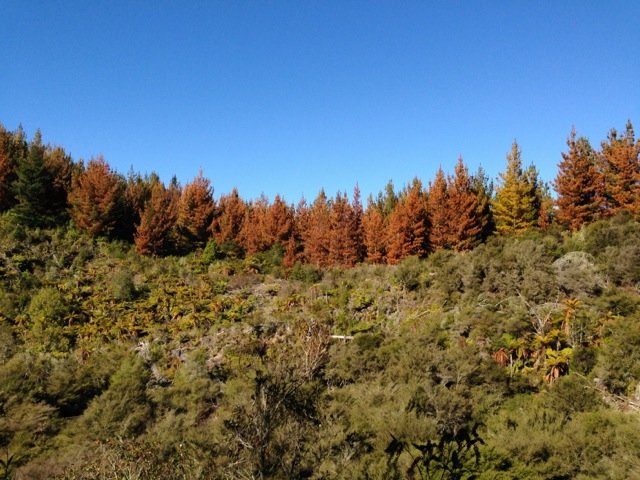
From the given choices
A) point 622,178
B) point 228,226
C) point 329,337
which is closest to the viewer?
point 329,337

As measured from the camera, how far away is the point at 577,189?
27719 millimetres

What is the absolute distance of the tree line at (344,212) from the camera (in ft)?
91.7

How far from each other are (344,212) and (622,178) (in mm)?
20824

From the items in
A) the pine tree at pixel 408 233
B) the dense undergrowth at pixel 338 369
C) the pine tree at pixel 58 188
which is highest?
the pine tree at pixel 58 188

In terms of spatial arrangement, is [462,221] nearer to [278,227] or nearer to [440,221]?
[440,221]

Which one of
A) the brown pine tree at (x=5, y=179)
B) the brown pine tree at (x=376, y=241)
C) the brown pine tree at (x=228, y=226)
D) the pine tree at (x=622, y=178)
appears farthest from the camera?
the brown pine tree at (x=228, y=226)

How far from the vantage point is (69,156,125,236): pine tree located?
3231cm

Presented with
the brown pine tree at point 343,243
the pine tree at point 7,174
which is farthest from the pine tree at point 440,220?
the pine tree at point 7,174

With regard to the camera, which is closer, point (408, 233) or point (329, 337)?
point (329, 337)

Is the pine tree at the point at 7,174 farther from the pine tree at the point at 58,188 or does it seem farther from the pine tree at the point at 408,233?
the pine tree at the point at 408,233

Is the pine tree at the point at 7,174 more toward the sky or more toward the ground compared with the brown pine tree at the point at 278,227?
more toward the sky

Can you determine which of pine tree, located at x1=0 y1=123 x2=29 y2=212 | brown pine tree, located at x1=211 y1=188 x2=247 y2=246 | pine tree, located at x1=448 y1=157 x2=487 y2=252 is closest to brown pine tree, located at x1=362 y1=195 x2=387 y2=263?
pine tree, located at x1=448 y1=157 x2=487 y2=252

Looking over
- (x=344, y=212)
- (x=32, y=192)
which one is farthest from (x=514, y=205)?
(x=32, y=192)

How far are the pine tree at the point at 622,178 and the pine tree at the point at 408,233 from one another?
1312 cm
